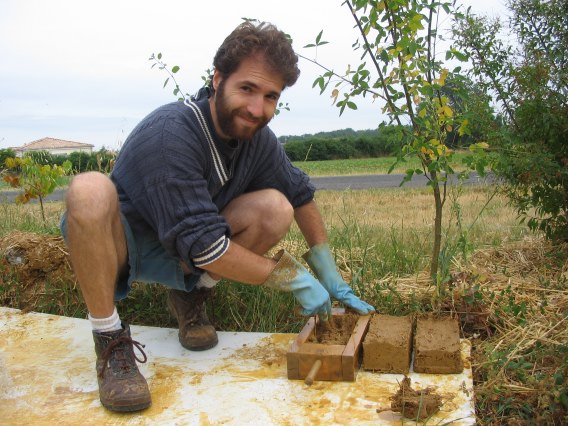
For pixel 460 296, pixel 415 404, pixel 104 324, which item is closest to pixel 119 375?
pixel 104 324

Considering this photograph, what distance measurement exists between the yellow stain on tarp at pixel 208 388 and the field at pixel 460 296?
0.18 m

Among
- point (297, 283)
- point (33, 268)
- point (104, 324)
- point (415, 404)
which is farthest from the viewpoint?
point (33, 268)

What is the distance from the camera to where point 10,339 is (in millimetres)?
2889

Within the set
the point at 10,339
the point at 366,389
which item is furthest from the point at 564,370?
the point at 10,339

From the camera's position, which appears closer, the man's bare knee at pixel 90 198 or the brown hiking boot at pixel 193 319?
the man's bare knee at pixel 90 198

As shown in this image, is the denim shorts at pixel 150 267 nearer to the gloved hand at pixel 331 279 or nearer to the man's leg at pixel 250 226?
the man's leg at pixel 250 226

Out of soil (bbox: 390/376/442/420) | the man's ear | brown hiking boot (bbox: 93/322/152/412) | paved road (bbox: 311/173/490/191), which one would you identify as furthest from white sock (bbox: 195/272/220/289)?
paved road (bbox: 311/173/490/191)

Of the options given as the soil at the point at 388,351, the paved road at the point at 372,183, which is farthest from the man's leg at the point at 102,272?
the paved road at the point at 372,183

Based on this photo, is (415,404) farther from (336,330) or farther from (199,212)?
(199,212)

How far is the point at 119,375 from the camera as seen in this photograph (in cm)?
224

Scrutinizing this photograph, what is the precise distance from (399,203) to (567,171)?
5.61 metres

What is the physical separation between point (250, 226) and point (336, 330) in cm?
60

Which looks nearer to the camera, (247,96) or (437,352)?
(437,352)

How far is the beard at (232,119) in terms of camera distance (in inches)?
97.4
